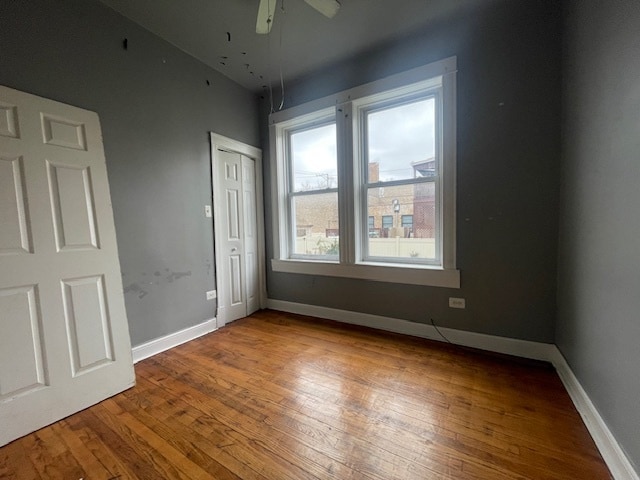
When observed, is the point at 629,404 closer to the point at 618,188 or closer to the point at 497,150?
the point at 618,188

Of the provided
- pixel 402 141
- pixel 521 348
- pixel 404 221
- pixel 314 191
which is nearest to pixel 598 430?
pixel 521 348

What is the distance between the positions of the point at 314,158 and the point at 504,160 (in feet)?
6.45

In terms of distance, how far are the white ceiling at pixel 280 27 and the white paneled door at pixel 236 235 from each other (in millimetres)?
997

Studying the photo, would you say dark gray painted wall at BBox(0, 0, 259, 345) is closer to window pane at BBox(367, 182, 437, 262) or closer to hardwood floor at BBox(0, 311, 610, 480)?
hardwood floor at BBox(0, 311, 610, 480)

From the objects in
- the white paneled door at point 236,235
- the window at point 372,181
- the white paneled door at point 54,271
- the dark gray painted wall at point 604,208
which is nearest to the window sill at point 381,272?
the window at point 372,181

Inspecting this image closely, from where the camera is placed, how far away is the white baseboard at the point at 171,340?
87.3 inches

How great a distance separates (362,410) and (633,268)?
1.47 meters

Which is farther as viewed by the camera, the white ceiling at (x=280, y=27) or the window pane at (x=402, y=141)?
the window pane at (x=402, y=141)

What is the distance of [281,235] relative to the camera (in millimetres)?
3402

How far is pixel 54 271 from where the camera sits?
1588mm

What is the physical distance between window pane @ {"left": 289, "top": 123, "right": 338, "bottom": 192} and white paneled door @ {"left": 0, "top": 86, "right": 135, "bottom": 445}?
200 centimetres

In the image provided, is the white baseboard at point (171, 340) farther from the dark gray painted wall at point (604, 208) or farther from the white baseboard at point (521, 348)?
the dark gray painted wall at point (604, 208)

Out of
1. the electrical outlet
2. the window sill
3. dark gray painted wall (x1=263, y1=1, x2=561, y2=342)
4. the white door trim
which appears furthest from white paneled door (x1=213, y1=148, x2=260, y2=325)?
the electrical outlet

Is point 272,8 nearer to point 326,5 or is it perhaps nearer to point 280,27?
point 326,5
